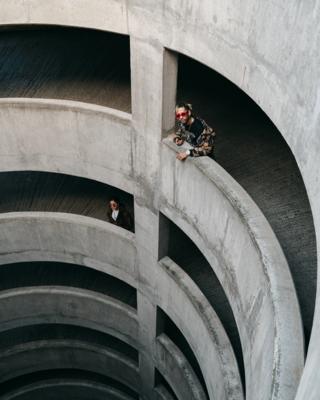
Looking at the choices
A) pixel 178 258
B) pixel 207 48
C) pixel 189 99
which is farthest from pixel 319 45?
pixel 178 258

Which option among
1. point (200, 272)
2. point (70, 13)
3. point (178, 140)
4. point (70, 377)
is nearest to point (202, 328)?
point (200, 272)

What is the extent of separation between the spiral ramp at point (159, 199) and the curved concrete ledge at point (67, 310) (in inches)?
2.6

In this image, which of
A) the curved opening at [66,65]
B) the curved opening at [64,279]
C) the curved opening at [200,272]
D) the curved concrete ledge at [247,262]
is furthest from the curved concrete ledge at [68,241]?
the curved opening at [66,65]

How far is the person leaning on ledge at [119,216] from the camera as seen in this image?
14.2 metres

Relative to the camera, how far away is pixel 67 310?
1789 centimetres

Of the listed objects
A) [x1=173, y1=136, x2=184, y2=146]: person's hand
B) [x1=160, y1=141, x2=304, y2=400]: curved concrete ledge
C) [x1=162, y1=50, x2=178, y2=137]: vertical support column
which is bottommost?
[x1=160, y1=141, x2=304, y2=400]: curved concrete ledge

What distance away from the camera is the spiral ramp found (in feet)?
23.7

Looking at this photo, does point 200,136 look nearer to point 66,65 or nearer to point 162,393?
point 66,65

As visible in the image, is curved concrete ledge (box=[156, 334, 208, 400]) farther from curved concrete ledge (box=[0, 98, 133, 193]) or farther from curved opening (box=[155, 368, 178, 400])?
curved concrete ledge (box=[0, 98, 133, 193])

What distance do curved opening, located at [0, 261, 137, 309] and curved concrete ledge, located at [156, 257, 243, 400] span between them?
12.3 feet

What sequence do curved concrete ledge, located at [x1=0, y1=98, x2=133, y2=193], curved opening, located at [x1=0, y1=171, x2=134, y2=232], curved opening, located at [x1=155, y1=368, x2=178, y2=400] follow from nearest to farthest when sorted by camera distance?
curved concrete ledge, located at [x1=0, y1=98, x2=133, y2=193], curved opening, located at [x1=0, y1=171, x2=134, y2=232], curved opening, located at [x1=155, y1=368, x2=178, y2=400]

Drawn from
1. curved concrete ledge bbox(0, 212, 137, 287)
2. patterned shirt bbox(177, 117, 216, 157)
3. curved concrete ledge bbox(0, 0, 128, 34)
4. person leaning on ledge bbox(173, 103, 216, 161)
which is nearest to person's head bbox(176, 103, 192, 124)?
person leaning on ledge bbox(173, 103, 216, 161)

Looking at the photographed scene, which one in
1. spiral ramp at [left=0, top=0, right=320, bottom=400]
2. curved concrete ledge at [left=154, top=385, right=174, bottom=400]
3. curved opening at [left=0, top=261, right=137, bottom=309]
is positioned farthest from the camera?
curved concrete ledge at [left=154, top=385, right=174, bottom=400]

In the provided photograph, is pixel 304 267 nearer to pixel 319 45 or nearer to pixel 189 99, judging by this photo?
pixel 319 45
